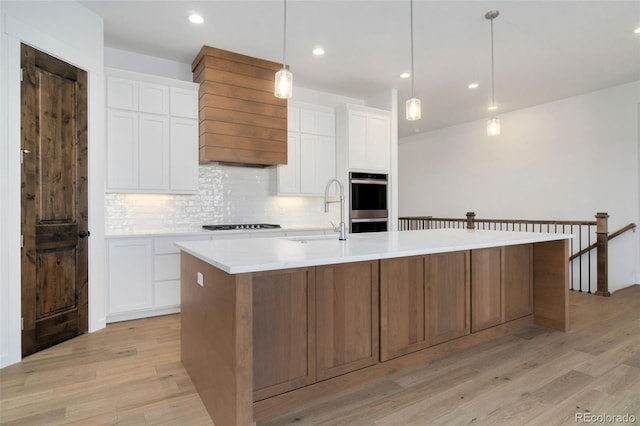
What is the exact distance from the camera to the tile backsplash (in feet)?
13.3

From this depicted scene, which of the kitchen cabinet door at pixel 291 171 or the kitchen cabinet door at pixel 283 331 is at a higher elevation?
the kitchen cabinet door at pixel 291 171

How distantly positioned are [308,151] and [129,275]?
2.73 metres

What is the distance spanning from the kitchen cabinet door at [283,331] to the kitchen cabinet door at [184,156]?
2.64m

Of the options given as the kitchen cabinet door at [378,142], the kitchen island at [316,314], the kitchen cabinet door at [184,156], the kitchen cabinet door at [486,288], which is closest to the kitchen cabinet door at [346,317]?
the kitchen island at [316,314]

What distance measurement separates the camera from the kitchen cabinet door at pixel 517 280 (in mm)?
3119

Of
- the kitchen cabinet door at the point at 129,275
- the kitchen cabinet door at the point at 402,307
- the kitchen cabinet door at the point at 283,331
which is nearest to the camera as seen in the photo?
the kitchen cabinet door at the point at 283,331

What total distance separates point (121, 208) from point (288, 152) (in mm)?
2155

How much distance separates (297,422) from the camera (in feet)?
6.10

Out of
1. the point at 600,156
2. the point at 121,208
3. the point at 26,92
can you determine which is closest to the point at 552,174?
the point at 600,156

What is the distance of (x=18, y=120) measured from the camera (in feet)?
8.91

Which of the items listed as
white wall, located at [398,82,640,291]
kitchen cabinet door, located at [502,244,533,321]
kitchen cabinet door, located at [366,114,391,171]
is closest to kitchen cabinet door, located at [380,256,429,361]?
kitchen cabinet door, located at [502,244,533,321]

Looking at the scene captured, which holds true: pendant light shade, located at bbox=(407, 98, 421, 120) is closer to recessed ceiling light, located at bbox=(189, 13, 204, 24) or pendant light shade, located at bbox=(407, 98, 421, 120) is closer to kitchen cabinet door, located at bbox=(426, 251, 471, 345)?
kitchen cabinet door, located at bbox=(426, 251, 471, 345)

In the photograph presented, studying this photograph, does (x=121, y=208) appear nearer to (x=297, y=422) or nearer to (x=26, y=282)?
(x=26, y=282)

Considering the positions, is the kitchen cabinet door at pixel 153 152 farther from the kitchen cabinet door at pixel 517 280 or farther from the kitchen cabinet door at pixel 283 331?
the kitchen cabinet door at pixel 517 280
